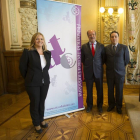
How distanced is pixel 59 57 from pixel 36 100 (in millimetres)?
845

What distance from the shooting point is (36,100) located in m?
2.05

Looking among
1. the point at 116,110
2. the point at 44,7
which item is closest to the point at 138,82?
the point at 116,110

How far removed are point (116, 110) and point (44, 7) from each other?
224cm

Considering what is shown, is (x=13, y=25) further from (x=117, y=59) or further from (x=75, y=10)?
(x=117, y=59)

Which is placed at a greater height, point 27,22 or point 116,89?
point 27,22

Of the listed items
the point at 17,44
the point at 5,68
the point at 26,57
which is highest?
the point at 17,44

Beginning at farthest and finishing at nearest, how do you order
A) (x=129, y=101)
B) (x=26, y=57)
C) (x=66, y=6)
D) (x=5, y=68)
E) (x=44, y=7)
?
(x=5, y=68) → (x=129, y=101) → (x=66, y=6) → (x=44, y=7) → (x=26, y=57)

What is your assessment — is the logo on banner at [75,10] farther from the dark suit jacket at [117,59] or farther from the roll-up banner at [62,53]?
the dark suit jacket at [117,59]

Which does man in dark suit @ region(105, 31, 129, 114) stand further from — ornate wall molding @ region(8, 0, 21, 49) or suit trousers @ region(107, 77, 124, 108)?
ornate wall molding @ region(8, 0, 21, 49)

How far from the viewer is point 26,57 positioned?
6.32 ft

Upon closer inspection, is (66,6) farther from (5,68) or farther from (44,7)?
(5,68)

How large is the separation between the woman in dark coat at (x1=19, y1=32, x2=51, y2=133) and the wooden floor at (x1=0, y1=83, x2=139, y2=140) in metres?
0.23

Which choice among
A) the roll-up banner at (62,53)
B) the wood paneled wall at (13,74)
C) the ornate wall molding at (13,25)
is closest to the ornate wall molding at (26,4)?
the ornate wall molding at (13,25)

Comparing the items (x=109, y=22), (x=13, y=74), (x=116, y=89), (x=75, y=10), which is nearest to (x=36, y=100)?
(x=116, y=89)
